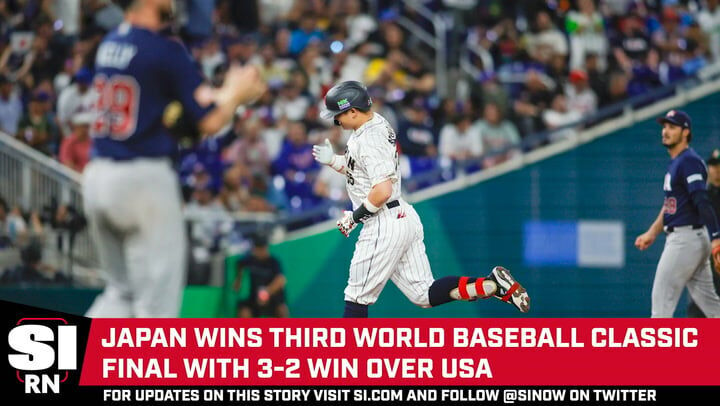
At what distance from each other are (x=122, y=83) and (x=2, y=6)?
12.3m

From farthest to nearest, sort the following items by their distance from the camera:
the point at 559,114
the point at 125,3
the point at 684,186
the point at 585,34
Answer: the point at 585,34, the point at 559,114, the point at 684,186, the point at 125,3

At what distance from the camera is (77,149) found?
14.5 m

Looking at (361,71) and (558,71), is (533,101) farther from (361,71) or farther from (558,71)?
(361,71)

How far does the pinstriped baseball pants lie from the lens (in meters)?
8.77

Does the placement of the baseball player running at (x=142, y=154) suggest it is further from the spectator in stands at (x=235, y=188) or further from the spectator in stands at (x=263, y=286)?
the spectator in stands at (x=235, y=188)

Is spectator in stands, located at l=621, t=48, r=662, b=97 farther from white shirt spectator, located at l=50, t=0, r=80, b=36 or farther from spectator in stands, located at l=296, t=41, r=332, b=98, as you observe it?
A: white shirt spectator, located at l=50, t=0, r=80, b=36

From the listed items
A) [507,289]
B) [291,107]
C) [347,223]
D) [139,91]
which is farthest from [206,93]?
[291,107]

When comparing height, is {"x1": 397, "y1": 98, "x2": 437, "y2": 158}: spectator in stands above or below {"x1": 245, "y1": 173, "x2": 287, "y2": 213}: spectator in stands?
above

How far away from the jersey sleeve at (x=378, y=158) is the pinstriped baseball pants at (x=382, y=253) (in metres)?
0.35

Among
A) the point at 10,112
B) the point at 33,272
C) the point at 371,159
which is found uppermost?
the point at 10,112

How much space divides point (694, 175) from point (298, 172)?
6.28 meters

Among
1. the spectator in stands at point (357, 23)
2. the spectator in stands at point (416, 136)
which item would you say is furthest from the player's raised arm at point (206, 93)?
the spectator in stands at point (357, 23)

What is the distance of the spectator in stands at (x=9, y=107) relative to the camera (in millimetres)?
15766

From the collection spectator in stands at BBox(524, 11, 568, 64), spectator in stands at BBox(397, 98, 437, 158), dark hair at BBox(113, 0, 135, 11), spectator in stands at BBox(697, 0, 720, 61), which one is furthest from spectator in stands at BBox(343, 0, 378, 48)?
dark hair at BBox(113, 0, 135, 11)
